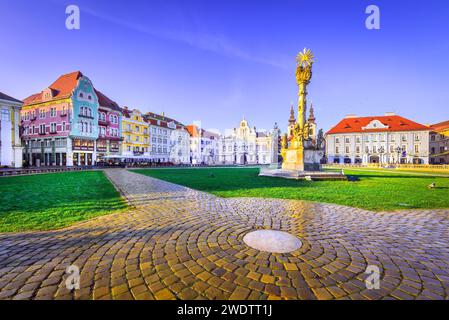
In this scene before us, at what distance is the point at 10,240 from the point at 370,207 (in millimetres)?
9685

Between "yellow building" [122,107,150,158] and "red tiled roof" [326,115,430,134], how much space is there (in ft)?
189

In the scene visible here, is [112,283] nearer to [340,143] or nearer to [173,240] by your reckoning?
[173,240]

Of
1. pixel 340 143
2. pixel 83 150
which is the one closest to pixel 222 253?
pixel 83 150

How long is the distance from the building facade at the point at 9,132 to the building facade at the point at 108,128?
13.8 metres

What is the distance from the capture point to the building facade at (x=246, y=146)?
82.8 metres

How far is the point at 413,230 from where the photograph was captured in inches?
184

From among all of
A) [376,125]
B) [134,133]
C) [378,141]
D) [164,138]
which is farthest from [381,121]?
[134,133]

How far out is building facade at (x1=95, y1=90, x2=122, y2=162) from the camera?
44500 mm

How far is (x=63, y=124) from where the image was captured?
3909 centimetres

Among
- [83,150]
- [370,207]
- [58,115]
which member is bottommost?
[370,207]

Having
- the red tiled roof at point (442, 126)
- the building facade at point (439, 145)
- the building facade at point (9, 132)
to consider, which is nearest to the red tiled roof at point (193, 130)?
the building facade at point (9, 132)

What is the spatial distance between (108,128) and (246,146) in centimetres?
5198

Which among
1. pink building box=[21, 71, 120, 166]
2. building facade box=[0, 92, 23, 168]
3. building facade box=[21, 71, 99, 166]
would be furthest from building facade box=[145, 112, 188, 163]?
building facade box=[0, 92, 23, 168]

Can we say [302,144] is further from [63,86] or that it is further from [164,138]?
[164,138]
